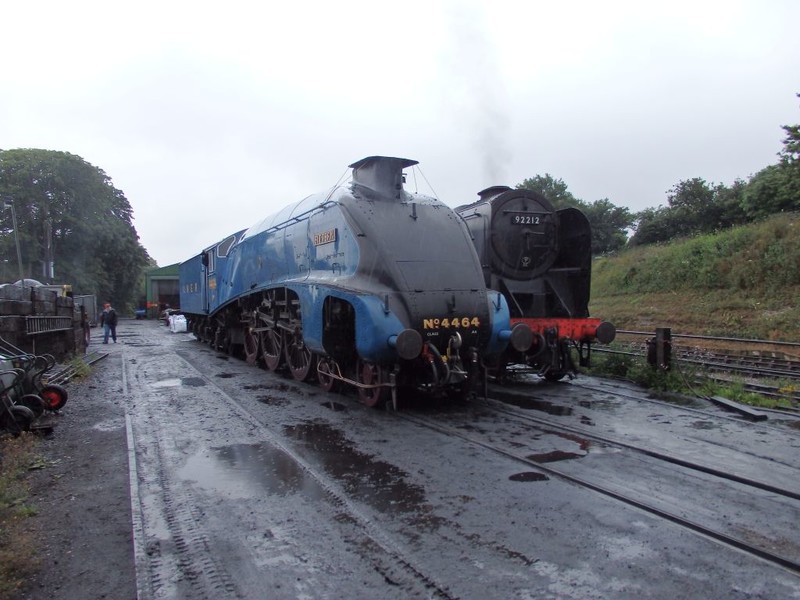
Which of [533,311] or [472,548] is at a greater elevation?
[533,311]

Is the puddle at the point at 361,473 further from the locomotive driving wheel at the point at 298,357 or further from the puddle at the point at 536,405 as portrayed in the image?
the locomotive driving wheel at the point at 298,357

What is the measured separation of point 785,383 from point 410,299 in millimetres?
6778

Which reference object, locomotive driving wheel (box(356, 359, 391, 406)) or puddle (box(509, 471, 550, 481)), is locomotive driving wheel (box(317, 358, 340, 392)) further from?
puddle (box(509, 471, 550, 481))

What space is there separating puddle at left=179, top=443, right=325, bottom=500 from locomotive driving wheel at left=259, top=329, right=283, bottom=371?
492 centimetres

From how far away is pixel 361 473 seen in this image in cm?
481

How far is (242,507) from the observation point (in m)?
4.11

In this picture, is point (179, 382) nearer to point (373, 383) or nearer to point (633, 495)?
point (373, 383)

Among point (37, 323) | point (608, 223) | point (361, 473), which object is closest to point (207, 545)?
point (361, 473)

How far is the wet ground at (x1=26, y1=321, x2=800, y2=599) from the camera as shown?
3025 millimetres

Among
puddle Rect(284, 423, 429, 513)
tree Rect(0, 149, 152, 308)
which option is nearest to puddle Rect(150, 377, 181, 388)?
puddle Rect(284, 423, 429, 513)

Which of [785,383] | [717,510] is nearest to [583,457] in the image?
[717,510]

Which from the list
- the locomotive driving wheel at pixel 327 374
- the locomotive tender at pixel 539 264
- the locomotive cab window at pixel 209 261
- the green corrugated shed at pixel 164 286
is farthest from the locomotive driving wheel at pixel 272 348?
the green corrugated shed at pixel 164 286

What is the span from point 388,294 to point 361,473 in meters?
2.54

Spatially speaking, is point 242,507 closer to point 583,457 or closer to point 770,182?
point 583,457
